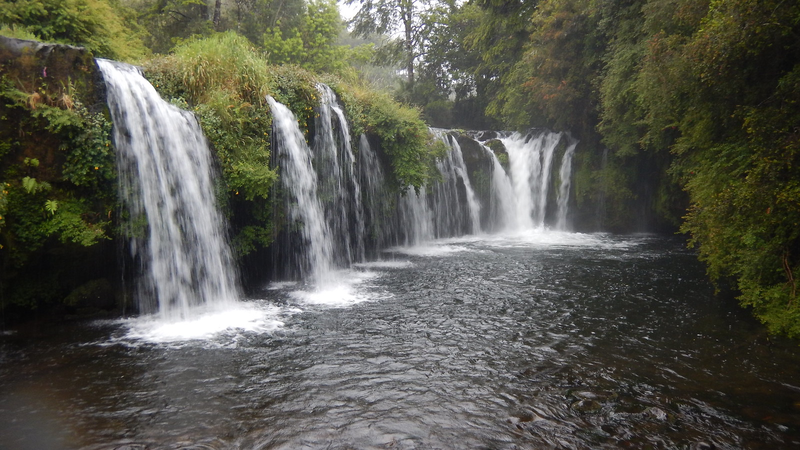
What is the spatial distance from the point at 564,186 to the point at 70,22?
18.7 metres

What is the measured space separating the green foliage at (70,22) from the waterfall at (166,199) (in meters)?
2.68

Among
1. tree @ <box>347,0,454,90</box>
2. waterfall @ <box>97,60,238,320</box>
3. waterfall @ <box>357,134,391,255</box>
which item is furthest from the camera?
tree @ <box>347,0,454,90</box>

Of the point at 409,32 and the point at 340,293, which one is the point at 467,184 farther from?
the point at 409,32

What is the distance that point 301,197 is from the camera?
11.0 metres

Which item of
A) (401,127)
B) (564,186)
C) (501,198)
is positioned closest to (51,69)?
(401,127)

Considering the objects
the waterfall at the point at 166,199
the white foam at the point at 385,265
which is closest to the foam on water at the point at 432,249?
the white foam at the point at 385,265

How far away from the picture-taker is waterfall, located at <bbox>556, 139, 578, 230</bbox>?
2178cm

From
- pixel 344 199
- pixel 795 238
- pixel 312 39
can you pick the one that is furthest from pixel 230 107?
pixel 312 39

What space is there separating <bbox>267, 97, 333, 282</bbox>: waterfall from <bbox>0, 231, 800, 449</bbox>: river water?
1.74 metres

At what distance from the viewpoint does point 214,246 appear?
9.02 m

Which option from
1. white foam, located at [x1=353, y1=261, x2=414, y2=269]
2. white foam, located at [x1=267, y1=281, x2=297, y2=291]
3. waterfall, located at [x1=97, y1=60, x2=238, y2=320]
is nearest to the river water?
waterfall, located at [x1=97, y1=60, x2=238, y2=320]

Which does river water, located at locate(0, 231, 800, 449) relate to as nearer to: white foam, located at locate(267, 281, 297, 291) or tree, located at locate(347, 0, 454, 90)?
white foam, located at locate(267, 281, 297, 291)

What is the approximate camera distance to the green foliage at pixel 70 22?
9797 millimetres

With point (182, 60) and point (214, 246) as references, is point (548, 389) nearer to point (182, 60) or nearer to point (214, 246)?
point (214, 246)
